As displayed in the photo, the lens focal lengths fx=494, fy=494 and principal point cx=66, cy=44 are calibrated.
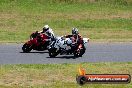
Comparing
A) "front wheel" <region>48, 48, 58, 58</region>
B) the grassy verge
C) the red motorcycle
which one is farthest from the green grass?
the grassy verge

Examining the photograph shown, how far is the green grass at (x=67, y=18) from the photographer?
132ft

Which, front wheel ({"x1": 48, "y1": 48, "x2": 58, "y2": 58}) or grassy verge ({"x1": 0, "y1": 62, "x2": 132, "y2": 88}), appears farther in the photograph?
front wheel ({"x1": 48, "y1": 48, "x2": 58, "y2": 58})

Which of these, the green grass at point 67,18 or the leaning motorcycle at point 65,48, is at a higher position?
the leaning motorcycle at point 65,48

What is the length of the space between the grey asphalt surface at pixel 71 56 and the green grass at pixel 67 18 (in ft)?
14.6

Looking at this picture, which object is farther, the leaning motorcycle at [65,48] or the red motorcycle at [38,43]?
the red motorcycle at [38,43]

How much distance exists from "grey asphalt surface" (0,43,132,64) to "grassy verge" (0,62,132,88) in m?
1.92

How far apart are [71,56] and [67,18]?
2055 centimetres

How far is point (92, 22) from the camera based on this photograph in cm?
4653

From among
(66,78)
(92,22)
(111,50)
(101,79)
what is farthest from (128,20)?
(101,79)

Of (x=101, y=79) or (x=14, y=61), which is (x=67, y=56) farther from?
(x=101, y=79)

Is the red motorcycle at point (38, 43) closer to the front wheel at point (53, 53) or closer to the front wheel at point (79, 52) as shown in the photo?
the front wheel at point (53, 53)

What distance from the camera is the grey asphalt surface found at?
26.2 m

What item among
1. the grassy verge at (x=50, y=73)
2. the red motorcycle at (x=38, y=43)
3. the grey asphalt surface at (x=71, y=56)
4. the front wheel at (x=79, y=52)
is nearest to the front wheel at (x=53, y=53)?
the grey asphalt surface at (x=71, y=56)

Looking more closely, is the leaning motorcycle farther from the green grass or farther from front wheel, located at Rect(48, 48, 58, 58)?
the green grass
